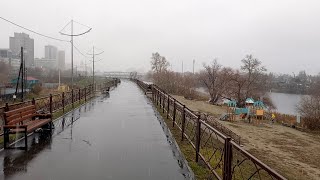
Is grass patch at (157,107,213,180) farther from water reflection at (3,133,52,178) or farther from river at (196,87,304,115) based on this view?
river at (196,87,304,115)

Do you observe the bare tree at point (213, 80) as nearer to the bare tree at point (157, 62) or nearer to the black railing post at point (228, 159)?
the bare tree at point (157, 62)

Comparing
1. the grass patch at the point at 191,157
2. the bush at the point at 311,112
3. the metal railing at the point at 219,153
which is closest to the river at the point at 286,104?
the bush at the point at 311,112

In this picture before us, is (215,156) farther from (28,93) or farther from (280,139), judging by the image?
(28,93)

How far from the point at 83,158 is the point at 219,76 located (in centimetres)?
5916

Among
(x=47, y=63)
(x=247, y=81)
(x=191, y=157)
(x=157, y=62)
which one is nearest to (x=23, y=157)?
(x=191, y=157)

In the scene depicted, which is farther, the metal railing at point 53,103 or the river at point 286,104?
the river at point 286,104

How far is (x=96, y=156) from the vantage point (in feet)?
24.2

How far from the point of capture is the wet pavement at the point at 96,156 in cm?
609

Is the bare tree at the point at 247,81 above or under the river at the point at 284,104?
above

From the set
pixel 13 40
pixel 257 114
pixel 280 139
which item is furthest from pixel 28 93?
pixel 280 139

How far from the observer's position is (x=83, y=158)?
7129 millimetres

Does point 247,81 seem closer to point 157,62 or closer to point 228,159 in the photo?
point 157,62

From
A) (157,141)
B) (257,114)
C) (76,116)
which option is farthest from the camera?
(257,114)

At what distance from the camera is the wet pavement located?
6.09 meters
